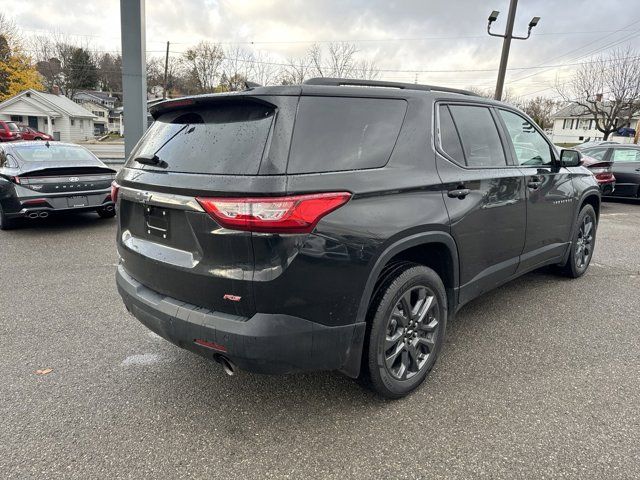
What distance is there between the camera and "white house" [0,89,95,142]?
1716 inches

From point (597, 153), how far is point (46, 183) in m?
13.3

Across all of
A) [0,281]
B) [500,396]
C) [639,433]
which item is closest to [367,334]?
[500,396]

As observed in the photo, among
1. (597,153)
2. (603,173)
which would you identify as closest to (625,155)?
(597,153)

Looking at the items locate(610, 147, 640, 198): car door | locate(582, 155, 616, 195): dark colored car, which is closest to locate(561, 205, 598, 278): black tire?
locate(582, 155, 616, 195): dark colored car

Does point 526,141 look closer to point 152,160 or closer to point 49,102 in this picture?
point 152,160

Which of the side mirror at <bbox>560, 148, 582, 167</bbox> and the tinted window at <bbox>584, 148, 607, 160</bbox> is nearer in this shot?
the side mirror at <bbox>560, 148, 582, 167</bbox>

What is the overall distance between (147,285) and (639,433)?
293cm

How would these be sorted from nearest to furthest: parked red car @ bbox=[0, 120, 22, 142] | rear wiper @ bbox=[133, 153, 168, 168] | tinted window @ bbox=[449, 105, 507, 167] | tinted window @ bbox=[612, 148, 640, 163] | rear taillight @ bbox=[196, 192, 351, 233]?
rear taillight @ bbox=[196, 192, 351, 233] → rear wiper @ bbox=[133, 153, 168, 168] → tinted window @ bbox=[449, 105, 507, 167] → tinted window @ bbox=[612, 148, 640, 163] → parked red car @ bbox=[0, 120, 22, 142]

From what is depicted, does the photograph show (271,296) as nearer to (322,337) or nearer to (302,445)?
(322,337)

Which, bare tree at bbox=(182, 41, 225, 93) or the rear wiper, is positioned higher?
bare tree at bbox=(182, 41, 225, 93)

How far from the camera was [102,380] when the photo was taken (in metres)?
2.92

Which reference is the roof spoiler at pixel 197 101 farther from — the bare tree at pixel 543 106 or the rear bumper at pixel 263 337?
the bare tree at pixel 543 106

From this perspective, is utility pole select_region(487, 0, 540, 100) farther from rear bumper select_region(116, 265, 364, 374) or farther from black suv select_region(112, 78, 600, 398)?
rear bumper select_region(116, 265, 364, 374)

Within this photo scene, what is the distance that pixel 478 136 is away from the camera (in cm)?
331
